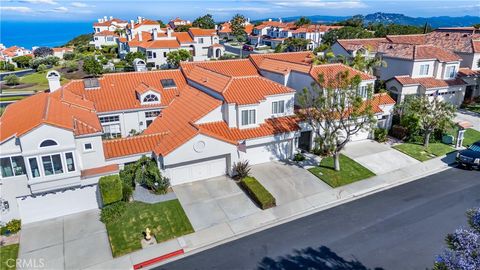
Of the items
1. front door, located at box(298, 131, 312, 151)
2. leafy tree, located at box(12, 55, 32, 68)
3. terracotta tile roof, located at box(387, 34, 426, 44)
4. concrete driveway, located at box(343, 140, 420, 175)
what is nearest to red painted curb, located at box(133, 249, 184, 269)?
Result: front door, located at box(298, 131, 312, 151)

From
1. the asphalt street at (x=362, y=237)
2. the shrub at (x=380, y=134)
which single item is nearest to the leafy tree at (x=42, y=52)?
the shrub at (x=380, y=134)

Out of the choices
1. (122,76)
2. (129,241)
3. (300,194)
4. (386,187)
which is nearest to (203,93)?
(122,76)

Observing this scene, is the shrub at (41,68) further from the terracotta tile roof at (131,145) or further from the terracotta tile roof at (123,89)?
the terracotta tile roof at (131,145)

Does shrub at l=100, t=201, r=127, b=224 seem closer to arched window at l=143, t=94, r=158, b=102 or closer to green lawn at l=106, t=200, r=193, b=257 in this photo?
green lawn at l=106, t=200, r=193, b=257

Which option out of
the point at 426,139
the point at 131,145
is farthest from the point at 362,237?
the point at 131,145

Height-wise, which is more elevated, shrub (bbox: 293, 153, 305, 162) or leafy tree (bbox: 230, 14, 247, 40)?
leafy tree (bbox: 230, 14, 247, 40)

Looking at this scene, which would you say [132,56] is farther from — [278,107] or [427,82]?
[427,82]

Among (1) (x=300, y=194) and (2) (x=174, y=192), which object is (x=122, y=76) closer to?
(2) (x=174, y=192)
